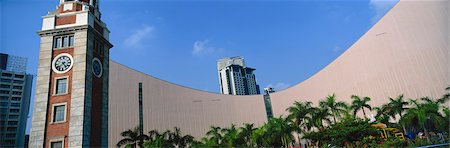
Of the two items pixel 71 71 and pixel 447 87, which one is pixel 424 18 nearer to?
pixel 447 87

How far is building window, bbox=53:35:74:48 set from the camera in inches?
576

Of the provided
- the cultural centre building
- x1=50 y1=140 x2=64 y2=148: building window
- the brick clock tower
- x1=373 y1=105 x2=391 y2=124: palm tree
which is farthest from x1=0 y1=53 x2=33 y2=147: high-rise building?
x1=373 y1=105 x2=391 y2=124: palm tree

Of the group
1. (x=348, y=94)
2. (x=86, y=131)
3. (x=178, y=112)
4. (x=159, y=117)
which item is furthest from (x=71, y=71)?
(x=348, y=94)

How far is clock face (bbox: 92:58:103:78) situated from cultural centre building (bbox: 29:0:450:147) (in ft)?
0.17

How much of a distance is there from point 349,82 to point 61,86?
29.2 m

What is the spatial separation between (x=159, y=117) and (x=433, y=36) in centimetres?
2706

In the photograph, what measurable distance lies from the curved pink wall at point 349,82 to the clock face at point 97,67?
1605 centimetres

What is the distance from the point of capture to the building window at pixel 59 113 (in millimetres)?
13406

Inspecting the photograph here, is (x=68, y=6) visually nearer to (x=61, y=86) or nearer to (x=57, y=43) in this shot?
(x=57, y=43)

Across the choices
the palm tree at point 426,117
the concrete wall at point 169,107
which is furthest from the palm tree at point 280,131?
the concrete wall at point 169,107

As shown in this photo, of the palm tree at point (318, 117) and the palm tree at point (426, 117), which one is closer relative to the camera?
the palm tree at point (426, 117)

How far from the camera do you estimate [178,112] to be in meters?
37.2

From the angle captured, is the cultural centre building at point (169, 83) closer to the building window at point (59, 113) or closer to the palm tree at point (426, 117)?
the building window at point (59, 113)

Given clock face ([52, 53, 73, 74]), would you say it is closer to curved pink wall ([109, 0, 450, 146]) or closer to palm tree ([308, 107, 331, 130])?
curved pink wall ([109, 0, 450, 146])
